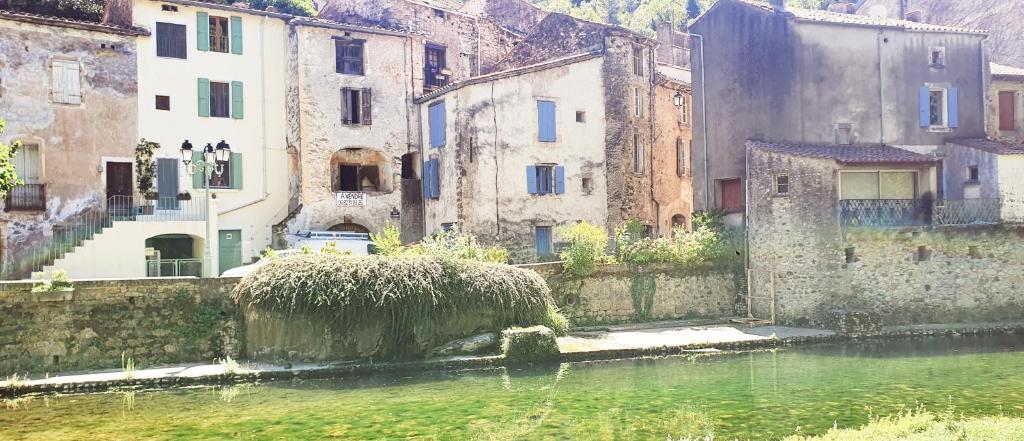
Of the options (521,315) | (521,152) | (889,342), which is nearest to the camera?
(521,315)

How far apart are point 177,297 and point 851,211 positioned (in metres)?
18.6

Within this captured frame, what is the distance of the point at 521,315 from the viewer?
22234 mm

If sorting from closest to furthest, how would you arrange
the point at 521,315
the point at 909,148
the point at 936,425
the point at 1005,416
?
the point at 936,425, the point at 1005,416, the point at 521,315, the point at 909,148

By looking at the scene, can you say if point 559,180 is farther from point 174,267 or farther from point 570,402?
point 570,402

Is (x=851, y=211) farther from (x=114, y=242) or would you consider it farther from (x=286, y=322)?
(x=114, y=242)

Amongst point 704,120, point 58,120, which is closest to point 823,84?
point 704,120

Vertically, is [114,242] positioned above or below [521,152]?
below

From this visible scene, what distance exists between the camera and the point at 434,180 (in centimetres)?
3425

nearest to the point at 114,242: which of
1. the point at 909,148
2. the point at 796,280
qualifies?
the point at 796,280

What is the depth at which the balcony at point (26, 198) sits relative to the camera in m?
28.4

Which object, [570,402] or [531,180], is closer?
[570,402]

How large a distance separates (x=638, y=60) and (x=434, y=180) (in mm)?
9169

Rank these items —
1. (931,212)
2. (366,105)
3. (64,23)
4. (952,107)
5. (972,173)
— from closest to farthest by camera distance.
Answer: (931,212) → (972,173) → (64,23) → (952,107) → (366,105)

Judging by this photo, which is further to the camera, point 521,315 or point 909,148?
point 909,148
